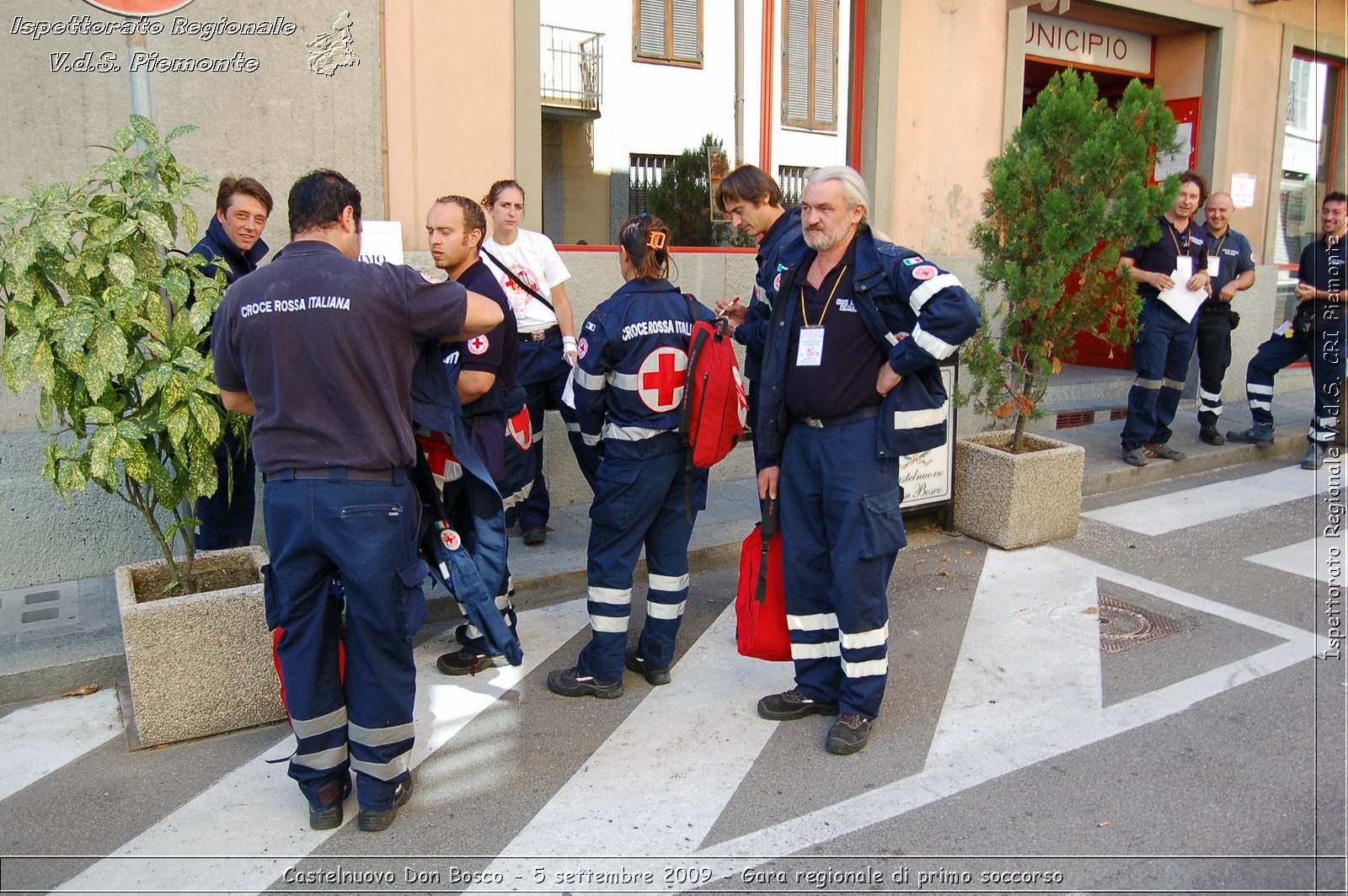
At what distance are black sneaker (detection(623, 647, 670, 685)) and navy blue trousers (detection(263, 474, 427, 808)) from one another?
4.35ft

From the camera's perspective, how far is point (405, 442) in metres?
3.28

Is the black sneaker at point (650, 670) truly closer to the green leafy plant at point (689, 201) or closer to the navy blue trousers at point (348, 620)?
the navy blue trousers at point (348, 620)

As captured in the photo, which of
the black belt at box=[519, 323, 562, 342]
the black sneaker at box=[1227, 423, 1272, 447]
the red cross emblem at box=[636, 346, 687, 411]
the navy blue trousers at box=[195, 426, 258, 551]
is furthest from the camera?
the black sneaker at box=[1227, 423, 1272, 447]

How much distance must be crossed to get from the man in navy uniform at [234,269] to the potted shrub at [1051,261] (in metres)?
4.13

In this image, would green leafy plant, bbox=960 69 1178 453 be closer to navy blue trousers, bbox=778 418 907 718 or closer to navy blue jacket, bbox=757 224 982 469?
navy blue jacket, bbox=757 224 982 469

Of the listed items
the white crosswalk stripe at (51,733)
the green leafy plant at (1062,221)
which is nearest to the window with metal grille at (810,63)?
the green leafy plant at (1062,221)

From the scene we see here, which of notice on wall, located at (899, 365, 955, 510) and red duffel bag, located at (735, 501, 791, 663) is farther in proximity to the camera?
notice on wall, located at (899, 365, 955, 510)

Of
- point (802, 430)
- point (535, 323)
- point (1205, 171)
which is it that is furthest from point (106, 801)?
point (1205, 171)

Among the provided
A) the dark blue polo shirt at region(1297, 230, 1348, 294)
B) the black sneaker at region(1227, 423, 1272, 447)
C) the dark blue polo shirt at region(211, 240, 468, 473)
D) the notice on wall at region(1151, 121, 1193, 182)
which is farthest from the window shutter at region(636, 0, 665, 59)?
the notice on wall at region(1151, 121, 1193, 182)

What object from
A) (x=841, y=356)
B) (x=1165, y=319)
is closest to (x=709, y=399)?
(x=841, y=356)

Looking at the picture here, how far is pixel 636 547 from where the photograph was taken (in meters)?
4.38

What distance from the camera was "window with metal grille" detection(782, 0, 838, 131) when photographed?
824 centimetres

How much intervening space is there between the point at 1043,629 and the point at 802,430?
6.46ft

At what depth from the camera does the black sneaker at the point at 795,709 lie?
13.7ft
